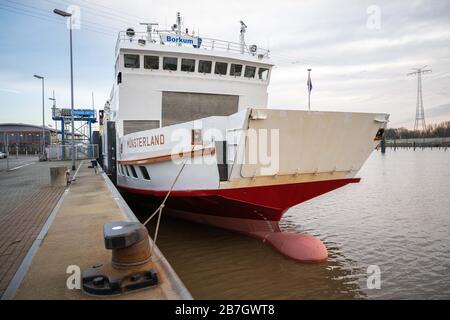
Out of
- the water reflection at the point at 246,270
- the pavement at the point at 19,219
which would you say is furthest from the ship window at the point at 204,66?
the pavement at the point at 19,219

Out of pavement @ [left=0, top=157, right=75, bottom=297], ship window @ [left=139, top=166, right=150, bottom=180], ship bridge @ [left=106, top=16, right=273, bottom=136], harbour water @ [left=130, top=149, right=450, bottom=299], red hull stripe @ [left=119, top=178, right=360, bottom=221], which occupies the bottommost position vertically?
harbour water @ [left=130, top=149, right=450, bottom=299]

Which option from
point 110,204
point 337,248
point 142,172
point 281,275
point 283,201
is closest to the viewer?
point 281,275

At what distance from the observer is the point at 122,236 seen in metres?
3.55

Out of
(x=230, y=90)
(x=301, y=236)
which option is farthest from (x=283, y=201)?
(x=230, y=90)

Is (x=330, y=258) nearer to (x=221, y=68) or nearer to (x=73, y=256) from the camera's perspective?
(x=73, y=256)

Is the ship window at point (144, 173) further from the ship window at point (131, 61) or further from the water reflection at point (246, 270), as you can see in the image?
the ship window at point (131, 61)

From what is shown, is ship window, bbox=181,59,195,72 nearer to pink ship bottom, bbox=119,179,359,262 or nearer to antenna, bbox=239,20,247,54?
antenna, bbox=239,20,247,54

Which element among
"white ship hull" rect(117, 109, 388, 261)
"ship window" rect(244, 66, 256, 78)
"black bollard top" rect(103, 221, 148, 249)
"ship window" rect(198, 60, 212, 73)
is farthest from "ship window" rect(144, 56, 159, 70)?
"black bollard top" rect(103, 221, 148, 249)

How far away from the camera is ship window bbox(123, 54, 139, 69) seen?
9.77 meters

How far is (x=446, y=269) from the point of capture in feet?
20.5

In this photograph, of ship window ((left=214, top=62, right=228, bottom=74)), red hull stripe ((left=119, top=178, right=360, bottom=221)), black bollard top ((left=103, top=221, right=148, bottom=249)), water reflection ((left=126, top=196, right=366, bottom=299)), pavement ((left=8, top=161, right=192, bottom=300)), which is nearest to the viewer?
pavement ((left=8, top=161, right=192, bottom=300))

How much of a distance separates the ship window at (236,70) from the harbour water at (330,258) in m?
5.18
